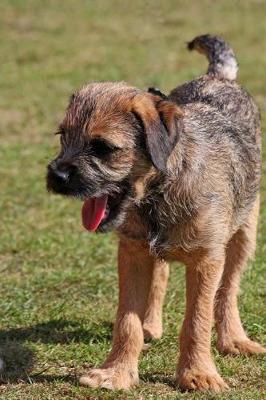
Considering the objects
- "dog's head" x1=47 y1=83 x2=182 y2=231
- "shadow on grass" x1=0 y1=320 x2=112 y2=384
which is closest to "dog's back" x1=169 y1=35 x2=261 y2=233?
"dog's head" x1=47 y1=83 x2=182 y2=231

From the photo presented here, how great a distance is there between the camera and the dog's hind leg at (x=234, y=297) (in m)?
6.40

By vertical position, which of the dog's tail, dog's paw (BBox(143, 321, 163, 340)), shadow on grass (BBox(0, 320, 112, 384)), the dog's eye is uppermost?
the dog's tail

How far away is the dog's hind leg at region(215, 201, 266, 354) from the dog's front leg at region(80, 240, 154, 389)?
839mm

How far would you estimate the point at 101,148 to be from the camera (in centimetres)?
513

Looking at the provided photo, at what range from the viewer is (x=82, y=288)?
771 cm

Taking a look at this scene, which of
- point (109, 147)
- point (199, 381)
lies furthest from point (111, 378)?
point (109, 147)

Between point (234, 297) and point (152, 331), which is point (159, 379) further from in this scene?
point (234, 297)

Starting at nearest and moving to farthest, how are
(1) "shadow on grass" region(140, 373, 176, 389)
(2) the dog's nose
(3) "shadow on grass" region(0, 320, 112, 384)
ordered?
(2) the dog's nose < (1) "shadow on grass" region(140, 373, 176, 389) < (3) "shadow on grass" region(0, 320, 112, 384)

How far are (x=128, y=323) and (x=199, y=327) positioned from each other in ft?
1.38

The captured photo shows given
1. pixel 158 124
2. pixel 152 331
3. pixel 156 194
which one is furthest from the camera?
pixel 152 331

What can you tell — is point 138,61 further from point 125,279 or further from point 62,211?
point 125,279

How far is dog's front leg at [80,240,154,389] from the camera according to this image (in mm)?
5582

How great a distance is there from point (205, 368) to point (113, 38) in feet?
46.0

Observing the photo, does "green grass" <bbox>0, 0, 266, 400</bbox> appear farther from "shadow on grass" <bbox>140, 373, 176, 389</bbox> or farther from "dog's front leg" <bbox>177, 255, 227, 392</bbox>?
"dog's front leg" <bbox>177, 255, 227, 392</bbox>
